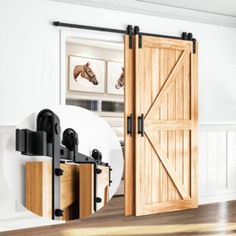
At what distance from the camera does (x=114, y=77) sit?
5.50 m

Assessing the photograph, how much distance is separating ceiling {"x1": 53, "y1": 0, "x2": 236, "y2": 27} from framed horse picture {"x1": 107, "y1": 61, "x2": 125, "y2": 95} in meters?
1.63

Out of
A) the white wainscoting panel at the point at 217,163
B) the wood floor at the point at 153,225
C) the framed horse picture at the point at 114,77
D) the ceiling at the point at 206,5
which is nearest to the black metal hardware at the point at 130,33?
the ceiling at the point at 206,5

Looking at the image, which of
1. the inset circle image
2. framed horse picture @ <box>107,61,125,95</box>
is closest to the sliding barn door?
framed horse picture @ <box>107,61,125,95</box>

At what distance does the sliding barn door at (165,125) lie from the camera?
12.4 ft

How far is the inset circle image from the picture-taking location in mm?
402

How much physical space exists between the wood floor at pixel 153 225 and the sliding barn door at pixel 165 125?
237 millimetres

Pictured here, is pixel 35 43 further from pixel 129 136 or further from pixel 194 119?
pixel 194 119

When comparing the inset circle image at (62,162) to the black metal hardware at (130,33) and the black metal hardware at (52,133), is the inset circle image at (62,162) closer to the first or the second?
the black metal hardware at (52,133)

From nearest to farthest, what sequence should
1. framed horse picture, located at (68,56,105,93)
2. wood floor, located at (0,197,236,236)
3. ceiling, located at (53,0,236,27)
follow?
wood floor, located at (0,197,236,236) < ceiling, located at (53,0,236,27) < framed horse picture, located at (68,56,105,93)

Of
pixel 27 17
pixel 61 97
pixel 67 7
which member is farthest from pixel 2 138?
pixel 67 7

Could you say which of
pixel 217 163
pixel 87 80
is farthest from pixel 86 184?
pixel 87 80

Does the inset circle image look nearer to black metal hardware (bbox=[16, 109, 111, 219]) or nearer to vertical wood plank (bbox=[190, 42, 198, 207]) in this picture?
black metal hardware (bbox=[16, 109, 111, 219])

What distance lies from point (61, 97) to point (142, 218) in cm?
161

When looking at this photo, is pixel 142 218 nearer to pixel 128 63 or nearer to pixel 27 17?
pixel 128 63
